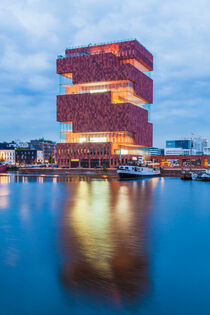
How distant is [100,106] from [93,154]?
2268 cm

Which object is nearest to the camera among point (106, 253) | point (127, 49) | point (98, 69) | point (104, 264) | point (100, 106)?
point (104, 264)

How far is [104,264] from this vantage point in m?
15.7

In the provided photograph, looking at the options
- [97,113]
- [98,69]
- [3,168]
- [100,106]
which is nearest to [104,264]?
[97,113]

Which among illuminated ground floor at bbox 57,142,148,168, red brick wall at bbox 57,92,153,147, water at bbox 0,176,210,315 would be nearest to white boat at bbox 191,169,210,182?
illuminated ground floor at bbox 57,142,148,168

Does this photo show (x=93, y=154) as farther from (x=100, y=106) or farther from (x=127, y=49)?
(x=127, y=49)

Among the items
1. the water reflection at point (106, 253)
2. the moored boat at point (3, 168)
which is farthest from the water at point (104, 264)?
the moored boat at point (3, 168)

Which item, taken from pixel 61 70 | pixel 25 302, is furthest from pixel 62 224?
pixel 61 70

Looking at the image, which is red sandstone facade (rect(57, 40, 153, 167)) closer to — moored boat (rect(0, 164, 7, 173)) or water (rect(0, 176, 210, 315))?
moored boat (rect(0, 164, 7, 173))

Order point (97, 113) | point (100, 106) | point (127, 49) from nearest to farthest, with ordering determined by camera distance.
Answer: point (100, 106) < point (97, 113) < point (127, 49)

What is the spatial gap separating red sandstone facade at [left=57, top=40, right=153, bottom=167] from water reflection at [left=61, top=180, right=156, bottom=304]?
355ft

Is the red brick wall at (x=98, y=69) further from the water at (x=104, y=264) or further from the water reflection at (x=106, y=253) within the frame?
the water at (x=104, y=264)

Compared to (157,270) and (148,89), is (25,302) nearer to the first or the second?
(157,270)

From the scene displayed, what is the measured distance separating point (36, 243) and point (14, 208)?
17.4 metres

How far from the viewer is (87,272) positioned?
14422mm
